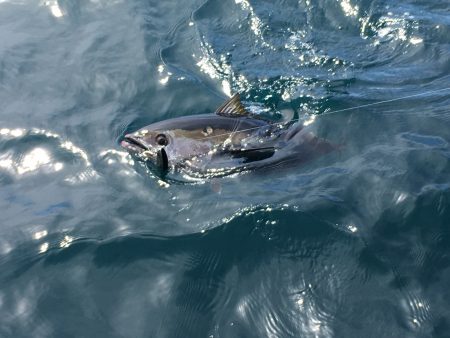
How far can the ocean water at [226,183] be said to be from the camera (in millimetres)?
4980

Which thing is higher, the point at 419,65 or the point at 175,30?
the point at 175,30

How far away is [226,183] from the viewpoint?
21.0 feet

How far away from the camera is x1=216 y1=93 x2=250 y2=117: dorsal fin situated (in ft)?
23.3

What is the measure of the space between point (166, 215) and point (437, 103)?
416cm

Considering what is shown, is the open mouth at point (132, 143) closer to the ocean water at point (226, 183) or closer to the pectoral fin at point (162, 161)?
the ocean water at point (226, 183)

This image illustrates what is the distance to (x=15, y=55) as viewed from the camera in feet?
30.2

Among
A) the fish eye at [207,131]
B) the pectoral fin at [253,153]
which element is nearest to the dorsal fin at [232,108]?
the fish eye at [207,131]

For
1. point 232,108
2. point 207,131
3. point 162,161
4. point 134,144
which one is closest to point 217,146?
point 207,131

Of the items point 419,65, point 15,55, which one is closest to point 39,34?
point 15,55

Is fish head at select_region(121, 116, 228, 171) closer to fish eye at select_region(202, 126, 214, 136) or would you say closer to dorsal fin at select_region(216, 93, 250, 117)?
fish eye at select_region(202, 126, 214, 136)

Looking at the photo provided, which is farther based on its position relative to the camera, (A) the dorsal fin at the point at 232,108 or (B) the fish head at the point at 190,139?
(A) the dorsal fin at the point at 232,108

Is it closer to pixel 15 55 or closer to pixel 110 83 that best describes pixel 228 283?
pixel 110 83

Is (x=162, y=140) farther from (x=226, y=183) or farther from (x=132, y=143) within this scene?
(x=226, y=183)

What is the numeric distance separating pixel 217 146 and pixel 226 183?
0.63 metres
